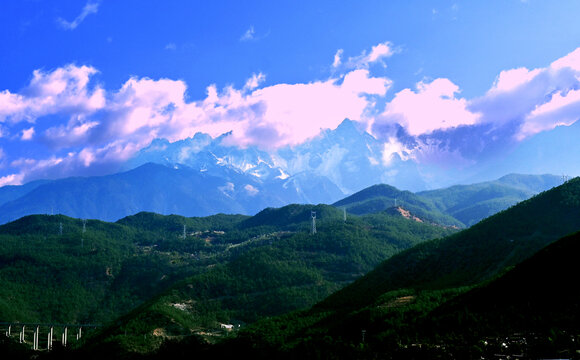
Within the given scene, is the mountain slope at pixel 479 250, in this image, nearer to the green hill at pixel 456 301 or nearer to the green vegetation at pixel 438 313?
the green hill at pixel 456 301

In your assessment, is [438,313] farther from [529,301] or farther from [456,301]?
[529,301]

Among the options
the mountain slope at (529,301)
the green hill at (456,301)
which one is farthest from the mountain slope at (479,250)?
the mountain slope at (529,301)

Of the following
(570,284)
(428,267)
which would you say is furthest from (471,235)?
(570,284)

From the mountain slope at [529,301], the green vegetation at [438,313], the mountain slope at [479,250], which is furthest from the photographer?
the mountain slope at [479,250]

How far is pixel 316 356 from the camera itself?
70500 millimetres

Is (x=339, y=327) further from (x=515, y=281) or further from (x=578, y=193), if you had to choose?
(x=578, y=193)

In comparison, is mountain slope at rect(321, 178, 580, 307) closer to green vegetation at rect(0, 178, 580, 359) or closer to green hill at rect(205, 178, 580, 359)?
green hill at rect(205, 178, 580, 359)

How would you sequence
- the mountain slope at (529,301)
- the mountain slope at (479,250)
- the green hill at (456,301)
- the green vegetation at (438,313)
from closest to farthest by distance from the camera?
1. the mountain slope at (529,301)
2. the green vegetation at (438,313)
3. the green hill at (456,301)
4. the mountain slope at (479,250)

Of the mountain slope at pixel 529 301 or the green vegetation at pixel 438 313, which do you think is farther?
the green vegetation at pixel 438 313

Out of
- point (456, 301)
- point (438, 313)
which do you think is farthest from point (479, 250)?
point (438, 313)

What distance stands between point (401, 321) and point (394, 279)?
72788 millimetres

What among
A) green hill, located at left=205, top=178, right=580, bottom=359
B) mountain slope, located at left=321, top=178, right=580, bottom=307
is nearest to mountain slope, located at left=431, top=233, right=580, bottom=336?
green hill, located at left=205, top=178, right=580, bottom=359

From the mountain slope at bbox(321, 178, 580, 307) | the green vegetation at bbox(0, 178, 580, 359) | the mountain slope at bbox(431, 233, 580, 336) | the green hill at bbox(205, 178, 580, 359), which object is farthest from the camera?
the mountain slope at bbox(321, 178, 580, 307)

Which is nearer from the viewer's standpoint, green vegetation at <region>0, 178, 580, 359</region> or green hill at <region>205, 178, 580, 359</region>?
green vegetation at <region>0, 178, 580, 359</region>
